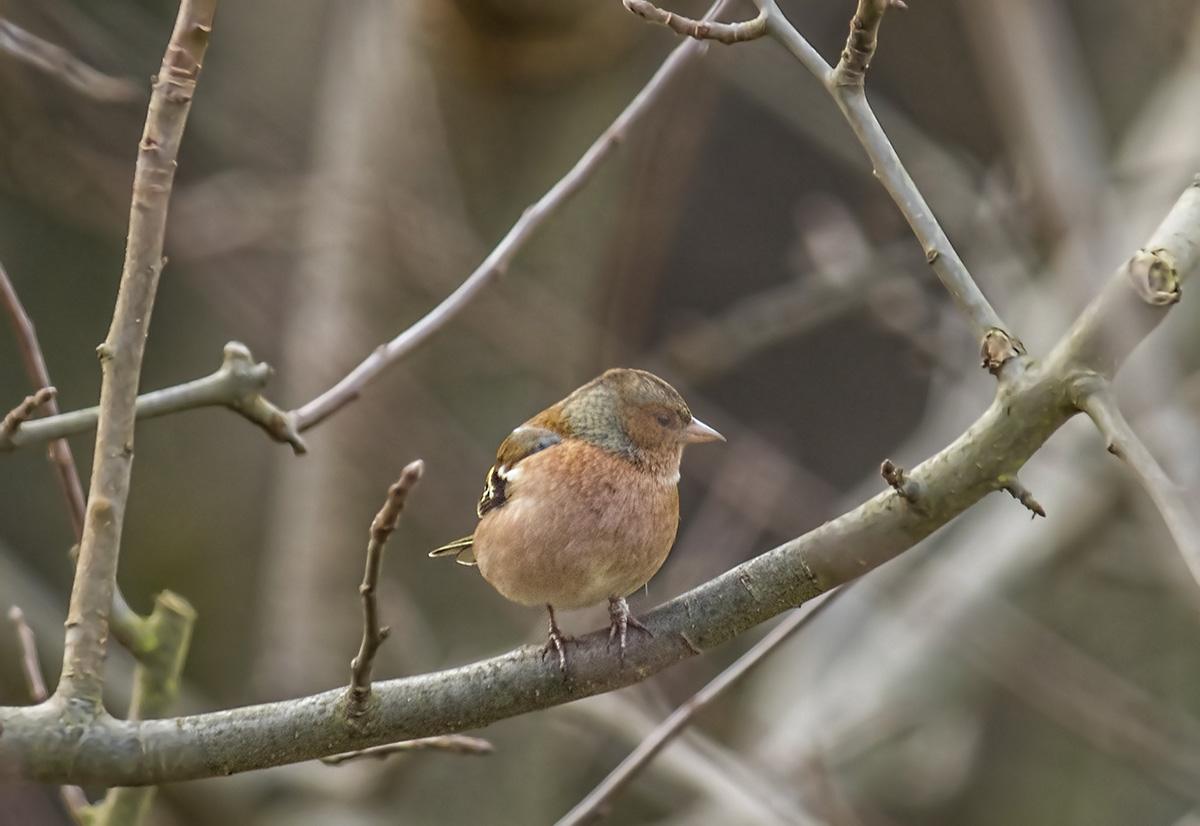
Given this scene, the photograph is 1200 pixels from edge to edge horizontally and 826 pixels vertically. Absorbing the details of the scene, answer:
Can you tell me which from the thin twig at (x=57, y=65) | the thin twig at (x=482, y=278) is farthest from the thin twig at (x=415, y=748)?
the thin twig at (x=57, y=65)

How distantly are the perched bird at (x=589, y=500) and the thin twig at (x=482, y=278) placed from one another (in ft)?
1.61

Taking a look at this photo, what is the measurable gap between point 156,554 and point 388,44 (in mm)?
3015

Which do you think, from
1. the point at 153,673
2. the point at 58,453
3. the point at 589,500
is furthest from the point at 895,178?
the point at 153,673

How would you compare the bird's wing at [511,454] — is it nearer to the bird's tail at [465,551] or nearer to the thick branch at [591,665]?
the bird's tail at [465,551]

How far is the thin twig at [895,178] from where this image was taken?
1.87 metres

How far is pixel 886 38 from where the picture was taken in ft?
26.3

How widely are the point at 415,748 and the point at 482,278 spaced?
1.02m

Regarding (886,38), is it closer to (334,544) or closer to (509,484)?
(334,544)

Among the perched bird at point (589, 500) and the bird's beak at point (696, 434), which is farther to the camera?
the bird's beak at point (696, 434)

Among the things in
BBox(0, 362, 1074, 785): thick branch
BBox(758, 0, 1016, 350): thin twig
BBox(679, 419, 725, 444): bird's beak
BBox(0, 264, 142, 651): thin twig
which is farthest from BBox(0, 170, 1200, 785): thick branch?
BBox(679, 419, 725, 444): bird's beak

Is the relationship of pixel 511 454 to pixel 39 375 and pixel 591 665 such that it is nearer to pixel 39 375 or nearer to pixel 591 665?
pixel 591 665

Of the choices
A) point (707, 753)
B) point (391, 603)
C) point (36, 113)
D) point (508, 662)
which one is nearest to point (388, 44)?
point (36, 113)

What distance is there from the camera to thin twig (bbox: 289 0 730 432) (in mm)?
2508

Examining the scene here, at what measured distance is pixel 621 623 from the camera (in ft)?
7.82
